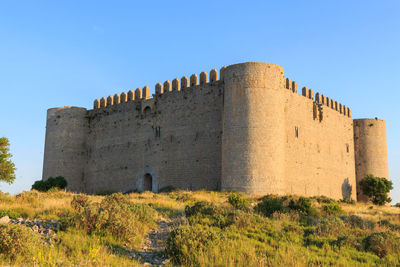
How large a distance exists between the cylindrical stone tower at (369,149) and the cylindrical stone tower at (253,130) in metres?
13.0

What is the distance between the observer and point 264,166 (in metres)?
20.2

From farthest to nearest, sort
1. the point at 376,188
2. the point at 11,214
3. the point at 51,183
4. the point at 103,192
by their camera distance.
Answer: the point at 376,188, the point at 51,183, the point at 103,192, the point at 11,214

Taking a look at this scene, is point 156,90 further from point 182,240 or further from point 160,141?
point 182,240

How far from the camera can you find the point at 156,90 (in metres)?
26.4

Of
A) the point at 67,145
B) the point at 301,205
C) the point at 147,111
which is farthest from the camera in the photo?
the point at 67,145

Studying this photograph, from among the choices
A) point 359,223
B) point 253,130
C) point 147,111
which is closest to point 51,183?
point 147,111

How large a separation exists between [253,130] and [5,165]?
16.9 meters

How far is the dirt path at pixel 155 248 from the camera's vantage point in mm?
7176

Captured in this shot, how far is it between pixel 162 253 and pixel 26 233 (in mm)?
2382

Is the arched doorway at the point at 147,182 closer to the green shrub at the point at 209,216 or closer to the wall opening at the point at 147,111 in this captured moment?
the wall opening at the point at 147,111

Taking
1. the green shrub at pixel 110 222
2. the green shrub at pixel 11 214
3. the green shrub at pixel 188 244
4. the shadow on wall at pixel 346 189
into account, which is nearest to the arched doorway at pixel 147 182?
the shadow on wall at pixel 346 189

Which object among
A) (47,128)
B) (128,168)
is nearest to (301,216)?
(128,168)

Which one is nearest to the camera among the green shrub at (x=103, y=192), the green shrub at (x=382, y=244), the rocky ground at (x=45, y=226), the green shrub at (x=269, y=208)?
the rocky ground at (x=45, y=226)

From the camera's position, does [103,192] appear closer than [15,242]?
No
